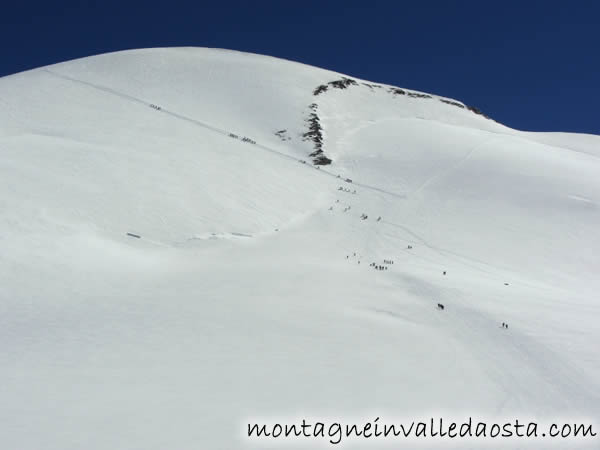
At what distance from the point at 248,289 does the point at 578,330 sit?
577 centimetres

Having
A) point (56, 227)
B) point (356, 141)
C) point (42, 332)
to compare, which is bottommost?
point (42, 332)

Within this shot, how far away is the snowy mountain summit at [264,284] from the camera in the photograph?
5.04 metres

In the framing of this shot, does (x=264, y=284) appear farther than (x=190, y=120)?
No

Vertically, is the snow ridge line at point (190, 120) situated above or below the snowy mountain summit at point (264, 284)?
above

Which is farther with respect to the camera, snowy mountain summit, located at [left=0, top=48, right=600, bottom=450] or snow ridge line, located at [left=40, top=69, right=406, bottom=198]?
snow ridge line, located at [left=40, top=69, right=406, bottom=198]

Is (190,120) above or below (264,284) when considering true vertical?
above

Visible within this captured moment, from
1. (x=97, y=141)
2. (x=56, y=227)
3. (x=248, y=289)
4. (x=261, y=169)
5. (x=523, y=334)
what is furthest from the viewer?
(x=261, y=169)

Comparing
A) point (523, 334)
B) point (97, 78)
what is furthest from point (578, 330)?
point (97, 78)

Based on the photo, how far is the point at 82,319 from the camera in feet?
21.3

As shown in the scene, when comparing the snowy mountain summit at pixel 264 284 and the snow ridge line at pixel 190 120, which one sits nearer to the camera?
the snowy mountain summit at pixel 264 284

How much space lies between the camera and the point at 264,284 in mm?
8461

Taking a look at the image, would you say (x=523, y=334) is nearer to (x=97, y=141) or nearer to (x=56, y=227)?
(x=56, y=227)

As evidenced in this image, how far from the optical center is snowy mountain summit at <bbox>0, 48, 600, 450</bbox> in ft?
16.5

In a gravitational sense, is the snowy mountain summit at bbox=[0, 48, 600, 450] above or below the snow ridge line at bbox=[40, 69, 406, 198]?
below
